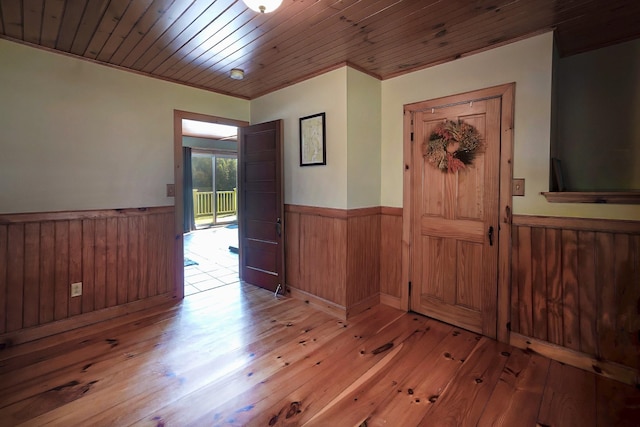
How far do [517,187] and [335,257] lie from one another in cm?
167

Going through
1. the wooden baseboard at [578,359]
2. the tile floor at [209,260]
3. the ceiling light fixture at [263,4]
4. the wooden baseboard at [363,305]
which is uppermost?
the ceiling light fixture at [263,4]

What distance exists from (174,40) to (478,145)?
2.59 m

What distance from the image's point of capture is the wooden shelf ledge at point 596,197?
195cm

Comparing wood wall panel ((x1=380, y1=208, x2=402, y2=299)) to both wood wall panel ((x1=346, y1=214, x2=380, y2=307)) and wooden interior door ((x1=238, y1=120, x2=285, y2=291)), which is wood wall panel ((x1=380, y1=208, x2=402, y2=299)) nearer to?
wood wall panel ((x1=346, y1=214, x2=380, y2=307))

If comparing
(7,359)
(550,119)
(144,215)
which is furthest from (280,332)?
(550,119)

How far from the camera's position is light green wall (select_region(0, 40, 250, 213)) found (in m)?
2.43

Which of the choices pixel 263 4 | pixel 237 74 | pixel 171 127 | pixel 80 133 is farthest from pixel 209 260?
pixel 263 4

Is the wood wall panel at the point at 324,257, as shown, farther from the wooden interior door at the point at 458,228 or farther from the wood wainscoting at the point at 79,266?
the wood wainscoting at the point at 79,266

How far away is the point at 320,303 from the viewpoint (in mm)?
3174

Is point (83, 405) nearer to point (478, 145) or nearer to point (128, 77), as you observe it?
point (128, 77)

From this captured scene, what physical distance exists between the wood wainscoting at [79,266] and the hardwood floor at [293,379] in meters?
0.20

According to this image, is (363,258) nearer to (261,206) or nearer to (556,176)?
(261,206)

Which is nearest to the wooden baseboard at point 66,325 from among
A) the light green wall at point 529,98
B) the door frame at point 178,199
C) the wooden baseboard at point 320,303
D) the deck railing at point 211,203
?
the door frame at point 178,199

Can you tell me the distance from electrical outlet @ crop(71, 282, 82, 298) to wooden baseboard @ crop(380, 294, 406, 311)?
2904 millimetres
